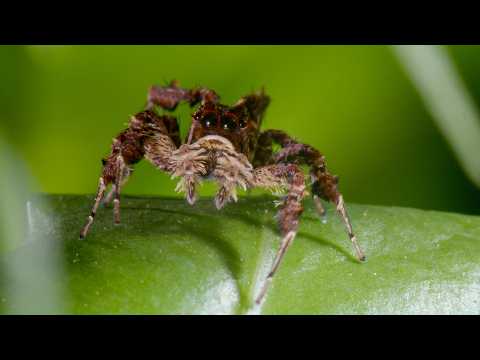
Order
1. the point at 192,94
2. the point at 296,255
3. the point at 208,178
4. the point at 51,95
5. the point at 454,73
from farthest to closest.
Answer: the point at 454,73
the point at 51,95
the point at 192,94
the point at 208,178
the point at 296,255

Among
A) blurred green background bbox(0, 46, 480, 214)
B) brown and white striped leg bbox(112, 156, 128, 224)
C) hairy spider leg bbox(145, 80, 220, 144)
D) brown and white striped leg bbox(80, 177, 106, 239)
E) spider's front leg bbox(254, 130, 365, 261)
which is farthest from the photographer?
blurred green background bbox(0, 46, 480, 214)

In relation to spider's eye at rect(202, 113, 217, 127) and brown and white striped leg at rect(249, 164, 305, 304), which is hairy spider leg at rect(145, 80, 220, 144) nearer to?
spider's eye at rect(202, 113, 217, 127)

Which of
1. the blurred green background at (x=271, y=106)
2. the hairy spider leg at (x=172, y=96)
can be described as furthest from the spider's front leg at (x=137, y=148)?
the blurred green background at (x=271, y=106)

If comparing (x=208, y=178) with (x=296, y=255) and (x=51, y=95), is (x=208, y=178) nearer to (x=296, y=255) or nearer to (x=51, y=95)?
(x=296, y=255)

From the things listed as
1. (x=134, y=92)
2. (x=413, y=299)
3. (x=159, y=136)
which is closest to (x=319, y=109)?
(x=134, y=92)

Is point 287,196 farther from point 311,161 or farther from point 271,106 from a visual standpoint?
point 271,106

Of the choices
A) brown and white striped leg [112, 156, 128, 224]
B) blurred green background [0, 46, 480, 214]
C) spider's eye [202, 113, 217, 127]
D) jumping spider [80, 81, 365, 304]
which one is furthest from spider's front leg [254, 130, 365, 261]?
blurred green background [0, 46, 480, 214]

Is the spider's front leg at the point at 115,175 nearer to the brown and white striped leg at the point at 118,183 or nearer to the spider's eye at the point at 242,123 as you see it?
the brown and white striped leg at the point at 118,183
